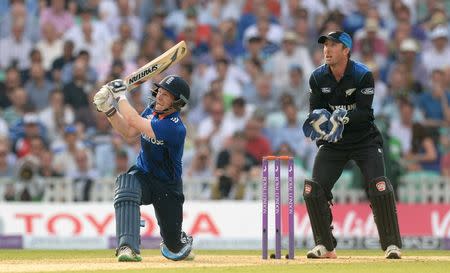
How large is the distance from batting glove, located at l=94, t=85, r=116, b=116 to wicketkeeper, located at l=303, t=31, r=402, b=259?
1.64 metres

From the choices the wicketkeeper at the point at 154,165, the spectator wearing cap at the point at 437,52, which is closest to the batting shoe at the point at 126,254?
the wicketkeeper at the point at 154,165

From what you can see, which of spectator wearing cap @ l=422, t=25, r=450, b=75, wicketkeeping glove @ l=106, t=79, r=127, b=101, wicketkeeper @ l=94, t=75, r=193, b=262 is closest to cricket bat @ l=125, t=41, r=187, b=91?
wicketkeeper @ l=94, t=75, r=193, b=262

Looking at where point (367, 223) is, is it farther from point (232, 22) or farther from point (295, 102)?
point (232, 22)

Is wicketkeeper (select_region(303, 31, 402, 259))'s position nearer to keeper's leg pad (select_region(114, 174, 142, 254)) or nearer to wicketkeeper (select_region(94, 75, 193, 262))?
wicketkeeper (select_region(94, 75, 193, 262))

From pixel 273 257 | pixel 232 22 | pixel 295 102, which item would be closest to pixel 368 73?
pixel 273 257

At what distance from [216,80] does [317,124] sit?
7073 millimetres

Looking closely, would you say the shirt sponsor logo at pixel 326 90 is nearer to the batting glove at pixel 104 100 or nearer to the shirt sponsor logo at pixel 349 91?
the shirt sponsor logo at pixel 349 91

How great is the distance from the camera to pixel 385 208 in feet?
33.9

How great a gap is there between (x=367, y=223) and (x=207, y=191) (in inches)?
80.7

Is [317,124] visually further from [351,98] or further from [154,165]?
[154,165]

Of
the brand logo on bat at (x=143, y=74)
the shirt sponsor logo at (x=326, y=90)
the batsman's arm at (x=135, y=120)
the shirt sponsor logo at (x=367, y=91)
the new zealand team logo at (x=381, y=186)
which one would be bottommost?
the new zealand team logo at (x=381, y=186)

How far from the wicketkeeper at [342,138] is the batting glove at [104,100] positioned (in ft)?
5.37

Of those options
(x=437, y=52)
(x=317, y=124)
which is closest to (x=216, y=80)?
(x=437, y=52)

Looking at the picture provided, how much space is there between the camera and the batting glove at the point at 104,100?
32.1 ft
